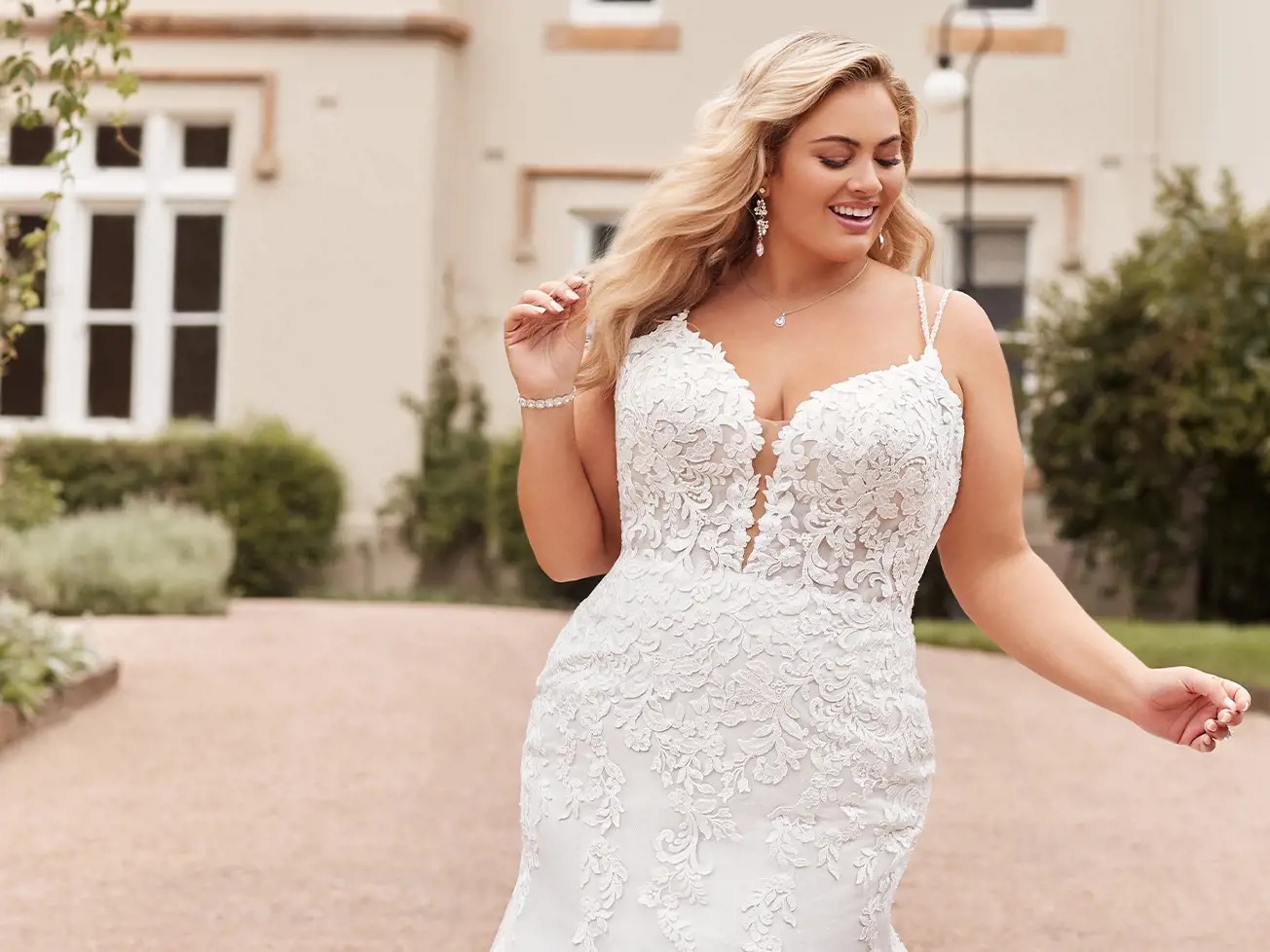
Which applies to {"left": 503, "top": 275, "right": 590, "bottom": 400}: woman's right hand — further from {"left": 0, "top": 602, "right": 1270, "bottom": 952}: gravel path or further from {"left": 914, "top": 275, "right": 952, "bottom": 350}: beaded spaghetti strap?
{"left": 0, "top": 602, "right": 1270, "bottom": 952}: gravel path

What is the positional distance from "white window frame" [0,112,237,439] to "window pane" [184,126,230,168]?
71mm

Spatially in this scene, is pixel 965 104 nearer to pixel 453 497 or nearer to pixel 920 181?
pixel 920 181

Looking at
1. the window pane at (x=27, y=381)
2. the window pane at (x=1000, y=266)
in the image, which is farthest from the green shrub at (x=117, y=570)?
the window pane at (x=1000, y=266)

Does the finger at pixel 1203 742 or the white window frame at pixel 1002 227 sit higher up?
the white window frame at pixel 1002 227

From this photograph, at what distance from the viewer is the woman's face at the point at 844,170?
9.36ft

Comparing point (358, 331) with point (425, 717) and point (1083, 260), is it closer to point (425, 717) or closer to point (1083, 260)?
point (1083, 260)

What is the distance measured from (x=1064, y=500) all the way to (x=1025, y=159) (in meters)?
3.29

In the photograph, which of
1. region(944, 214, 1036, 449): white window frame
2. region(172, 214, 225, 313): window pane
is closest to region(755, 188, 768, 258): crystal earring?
region(944, 214, 1036, 449): white window frame

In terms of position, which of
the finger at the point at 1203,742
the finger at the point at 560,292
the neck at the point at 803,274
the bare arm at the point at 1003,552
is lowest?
the finger at the point at 1203,742

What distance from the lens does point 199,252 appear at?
16.4 m

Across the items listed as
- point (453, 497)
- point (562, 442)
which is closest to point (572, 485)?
point (562, 442)

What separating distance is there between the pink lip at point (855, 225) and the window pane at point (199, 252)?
14.0 meters

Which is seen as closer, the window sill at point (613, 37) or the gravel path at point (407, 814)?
the gravel path at point (407, 814)

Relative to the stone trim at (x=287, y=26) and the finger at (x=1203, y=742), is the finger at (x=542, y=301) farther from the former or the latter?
the stone trim at (x=287, y=26)
